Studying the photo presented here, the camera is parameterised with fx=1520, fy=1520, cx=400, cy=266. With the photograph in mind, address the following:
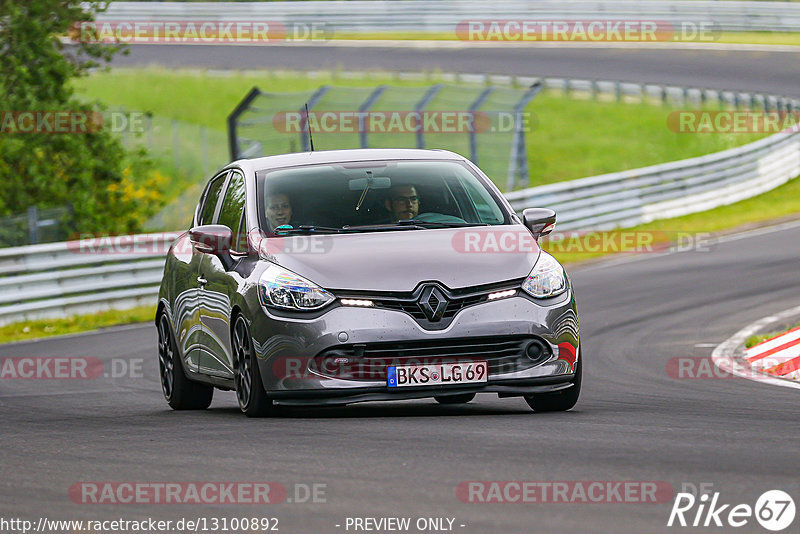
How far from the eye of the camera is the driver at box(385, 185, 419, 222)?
948 centimetres

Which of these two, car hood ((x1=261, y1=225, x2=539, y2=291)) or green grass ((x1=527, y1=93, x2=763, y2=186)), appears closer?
car hood ((x1=261, y1=225, x2=539, y2=291))

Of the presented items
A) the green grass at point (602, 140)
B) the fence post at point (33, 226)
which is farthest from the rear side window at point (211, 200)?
the green grass at point (602, 140)

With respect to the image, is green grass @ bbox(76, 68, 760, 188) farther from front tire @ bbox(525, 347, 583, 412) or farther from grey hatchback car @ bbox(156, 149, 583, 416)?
front tire @ bbox(525, 347, 583, 412)

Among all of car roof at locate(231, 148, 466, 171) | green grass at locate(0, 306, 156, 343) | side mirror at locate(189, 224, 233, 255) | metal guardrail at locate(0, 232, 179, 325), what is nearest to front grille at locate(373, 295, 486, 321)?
side mirror at locate(189, 224, 233, 255)

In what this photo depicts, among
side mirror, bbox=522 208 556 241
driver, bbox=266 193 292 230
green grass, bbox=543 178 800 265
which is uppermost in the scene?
driver, bbox=266 193 292 230

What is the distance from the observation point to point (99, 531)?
19.1 ft

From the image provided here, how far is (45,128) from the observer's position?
24.7 meters

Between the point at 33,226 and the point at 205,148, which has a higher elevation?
the point at 33,226

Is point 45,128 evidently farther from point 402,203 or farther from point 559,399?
point 559,399

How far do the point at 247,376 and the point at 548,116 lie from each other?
104ft

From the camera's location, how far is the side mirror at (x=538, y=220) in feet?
31.3

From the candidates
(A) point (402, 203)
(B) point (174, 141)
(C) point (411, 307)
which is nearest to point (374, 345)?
(C) point (411, 307)

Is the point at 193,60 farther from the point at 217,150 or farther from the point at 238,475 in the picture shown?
the point at 238,475

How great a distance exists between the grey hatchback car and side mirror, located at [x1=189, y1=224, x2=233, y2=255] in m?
0.01
